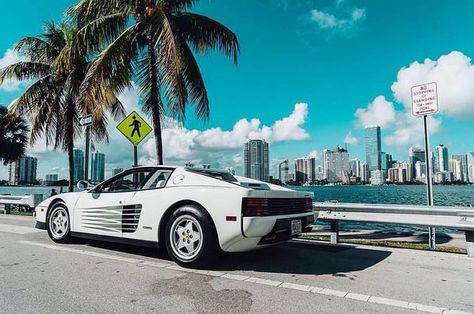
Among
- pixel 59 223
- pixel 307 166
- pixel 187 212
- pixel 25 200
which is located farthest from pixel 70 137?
pixel 307 166

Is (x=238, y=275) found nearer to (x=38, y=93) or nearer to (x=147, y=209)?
(x=147, y=209)

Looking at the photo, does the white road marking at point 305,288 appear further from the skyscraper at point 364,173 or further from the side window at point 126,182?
the skyscraper at point 364,173

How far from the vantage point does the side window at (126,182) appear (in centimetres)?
618

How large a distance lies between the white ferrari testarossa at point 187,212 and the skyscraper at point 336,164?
117m

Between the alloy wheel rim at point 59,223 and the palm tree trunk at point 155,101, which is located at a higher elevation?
the palm tree trunk at point 155,101

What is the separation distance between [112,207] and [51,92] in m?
13.7

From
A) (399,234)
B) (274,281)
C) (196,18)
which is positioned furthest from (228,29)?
(274,281)

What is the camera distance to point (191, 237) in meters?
5.04

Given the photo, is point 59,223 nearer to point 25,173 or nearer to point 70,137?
point 70,137

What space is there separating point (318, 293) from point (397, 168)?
104 meters

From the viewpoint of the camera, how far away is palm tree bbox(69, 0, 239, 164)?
10.9m

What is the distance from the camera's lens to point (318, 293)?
13.0 feet

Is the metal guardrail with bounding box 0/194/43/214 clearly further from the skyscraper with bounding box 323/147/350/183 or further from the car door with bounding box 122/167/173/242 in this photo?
the skyscraper with bounding box 323/147/350/183

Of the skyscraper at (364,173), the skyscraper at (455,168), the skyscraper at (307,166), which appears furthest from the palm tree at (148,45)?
the skyscraper at (364,173)
